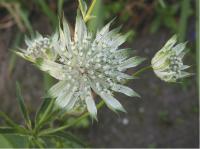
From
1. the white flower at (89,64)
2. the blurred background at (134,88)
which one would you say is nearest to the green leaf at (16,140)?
the white flower at (89,64)

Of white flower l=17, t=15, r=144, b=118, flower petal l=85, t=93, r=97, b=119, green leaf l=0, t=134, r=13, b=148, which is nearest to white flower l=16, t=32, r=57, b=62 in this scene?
white flower l=17, t=15, r=144, b=118

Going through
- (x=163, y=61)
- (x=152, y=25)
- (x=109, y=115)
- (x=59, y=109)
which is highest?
(x=152, y=25)

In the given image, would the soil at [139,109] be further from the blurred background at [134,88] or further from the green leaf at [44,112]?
the green leaf at [44,112]

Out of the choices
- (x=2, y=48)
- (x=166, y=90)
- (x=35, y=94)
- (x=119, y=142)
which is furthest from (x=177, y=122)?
(x=2, y=48)

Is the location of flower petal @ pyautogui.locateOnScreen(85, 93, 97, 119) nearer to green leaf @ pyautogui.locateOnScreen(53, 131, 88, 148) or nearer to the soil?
green leaf @ pyautogui.locateOnScreen(53, 131, 88, 148)

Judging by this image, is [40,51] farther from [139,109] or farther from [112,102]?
[139,109]

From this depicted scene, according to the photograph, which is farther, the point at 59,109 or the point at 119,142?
the point at 119,142

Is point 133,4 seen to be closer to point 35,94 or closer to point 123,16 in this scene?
point 123,16
